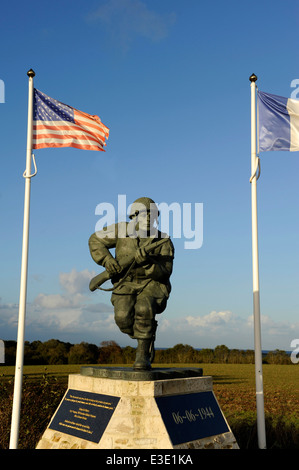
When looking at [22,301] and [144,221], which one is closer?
[144,221]

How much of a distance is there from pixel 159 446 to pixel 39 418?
3.67 metres

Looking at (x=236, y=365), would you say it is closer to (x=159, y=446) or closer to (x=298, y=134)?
(x=298, y=134)

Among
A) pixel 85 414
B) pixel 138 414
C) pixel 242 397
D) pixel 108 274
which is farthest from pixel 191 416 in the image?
pixel 242 397

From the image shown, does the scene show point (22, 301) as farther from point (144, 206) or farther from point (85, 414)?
point (144, 206)

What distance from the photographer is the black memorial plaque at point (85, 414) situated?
494 cm

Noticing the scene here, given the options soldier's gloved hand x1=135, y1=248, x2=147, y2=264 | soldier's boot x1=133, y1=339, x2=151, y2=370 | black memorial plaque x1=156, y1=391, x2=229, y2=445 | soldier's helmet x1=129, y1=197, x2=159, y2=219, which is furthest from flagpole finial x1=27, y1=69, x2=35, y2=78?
black memorial plaque x1=156, y1=391, x2=229, y2=445

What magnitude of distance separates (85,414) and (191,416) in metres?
1.35

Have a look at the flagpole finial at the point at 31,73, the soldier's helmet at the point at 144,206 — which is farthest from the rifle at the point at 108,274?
the flagpole finial at the point at 31,73

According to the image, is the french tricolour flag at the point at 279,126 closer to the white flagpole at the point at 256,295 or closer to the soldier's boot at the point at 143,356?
the white flagpole at the point at 256,295

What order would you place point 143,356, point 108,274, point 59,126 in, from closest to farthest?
point 143,356 < point 108,274 < point 59,126

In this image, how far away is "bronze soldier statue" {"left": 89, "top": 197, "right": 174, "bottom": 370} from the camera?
18.9 feet

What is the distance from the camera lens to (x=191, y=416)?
5.17 meters

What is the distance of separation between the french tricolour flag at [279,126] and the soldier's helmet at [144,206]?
8.79 ft
